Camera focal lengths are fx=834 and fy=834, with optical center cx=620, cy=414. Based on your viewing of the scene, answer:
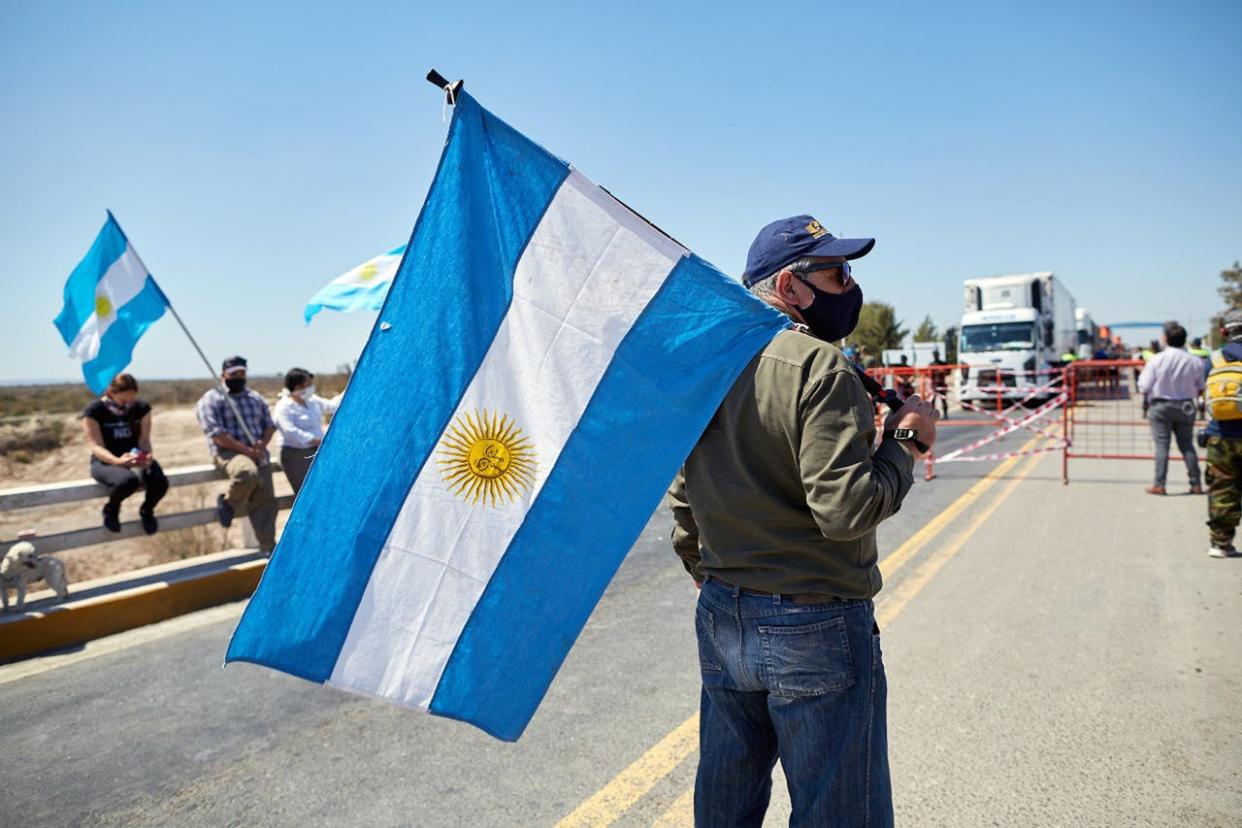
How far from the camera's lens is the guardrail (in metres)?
6.44

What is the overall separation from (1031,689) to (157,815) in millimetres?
4218

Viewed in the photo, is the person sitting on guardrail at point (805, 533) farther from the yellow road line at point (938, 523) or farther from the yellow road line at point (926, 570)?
the yellow road line at point (938, 523)

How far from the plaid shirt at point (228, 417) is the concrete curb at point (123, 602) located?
1.20 m

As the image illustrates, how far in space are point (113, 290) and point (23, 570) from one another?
285cm

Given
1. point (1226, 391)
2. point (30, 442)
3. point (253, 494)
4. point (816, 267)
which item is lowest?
point (30, 442)

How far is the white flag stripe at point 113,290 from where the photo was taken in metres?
7.69

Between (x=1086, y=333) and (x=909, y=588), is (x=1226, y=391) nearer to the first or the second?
(x=909, y=588)

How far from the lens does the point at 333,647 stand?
7.06ft

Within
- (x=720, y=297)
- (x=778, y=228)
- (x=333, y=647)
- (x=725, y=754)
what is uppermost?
(x=778, y=228)

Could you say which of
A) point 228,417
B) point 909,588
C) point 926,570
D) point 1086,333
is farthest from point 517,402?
point 1086,333

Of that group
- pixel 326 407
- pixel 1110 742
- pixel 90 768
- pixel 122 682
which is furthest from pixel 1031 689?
pixel 326 407

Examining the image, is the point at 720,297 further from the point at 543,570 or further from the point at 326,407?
the point at 326,407

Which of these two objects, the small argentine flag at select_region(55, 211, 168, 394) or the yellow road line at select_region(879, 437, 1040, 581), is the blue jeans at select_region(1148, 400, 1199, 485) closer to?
the yellow road line at select_region(879, 437, 1040, 581)

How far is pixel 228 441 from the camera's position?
8039 mm
